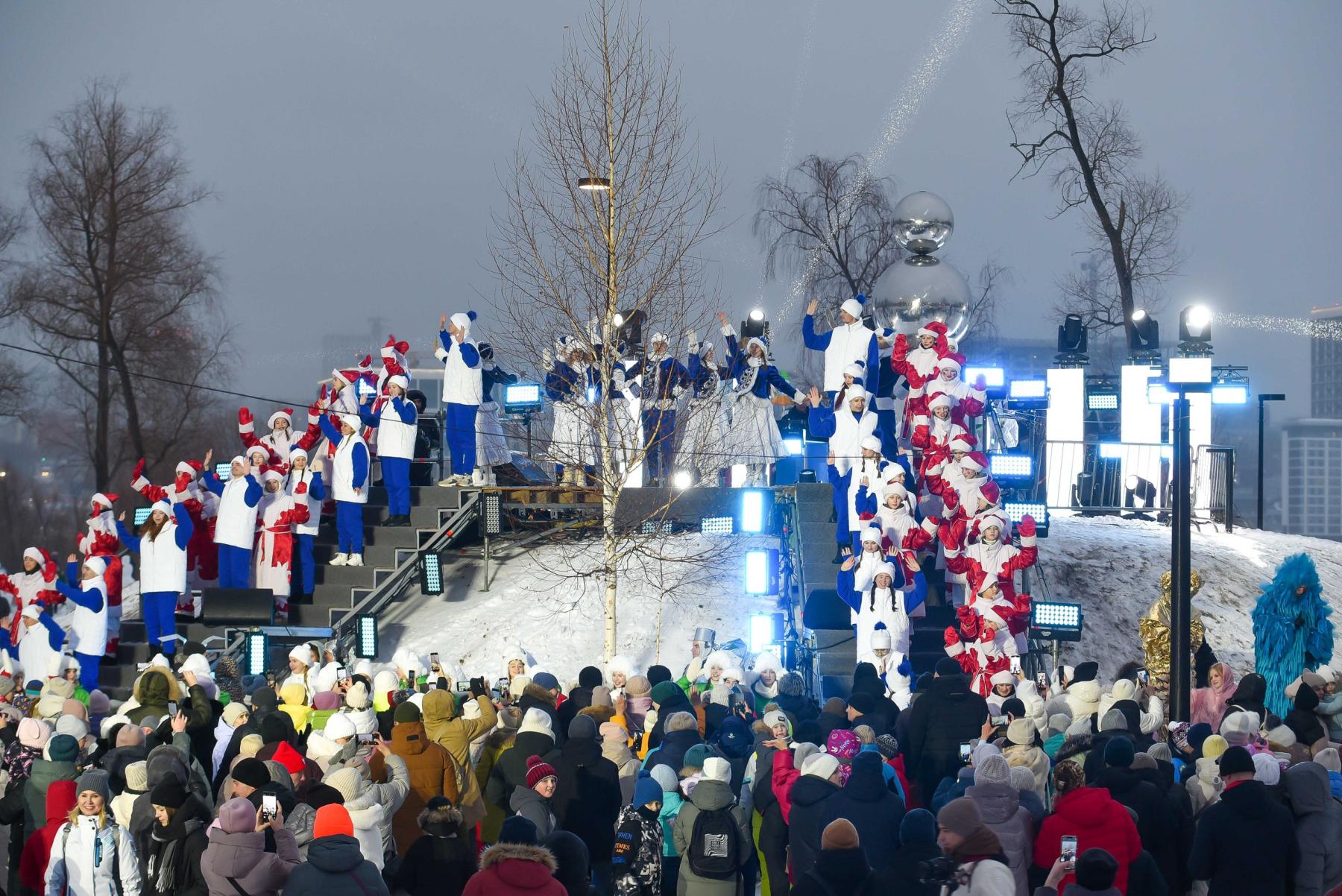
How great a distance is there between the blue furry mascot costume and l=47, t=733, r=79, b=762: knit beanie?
10.2 m

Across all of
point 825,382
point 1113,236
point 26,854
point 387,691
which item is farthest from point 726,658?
point 1113,236

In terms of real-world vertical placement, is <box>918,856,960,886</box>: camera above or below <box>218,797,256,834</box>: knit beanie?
below

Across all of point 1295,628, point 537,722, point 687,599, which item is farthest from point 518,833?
Answer: point 687,599

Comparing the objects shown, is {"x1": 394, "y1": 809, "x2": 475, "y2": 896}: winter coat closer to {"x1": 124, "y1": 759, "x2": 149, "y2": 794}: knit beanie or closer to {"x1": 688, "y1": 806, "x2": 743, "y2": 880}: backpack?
{"x1": 688, "y1": 806, "x2": 743, "y2": 880}: backpack

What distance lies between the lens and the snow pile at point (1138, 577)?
18625 millimetres

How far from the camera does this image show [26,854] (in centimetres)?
892

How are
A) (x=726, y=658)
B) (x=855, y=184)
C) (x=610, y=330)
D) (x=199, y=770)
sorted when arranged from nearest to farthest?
(x=199, y=770) < (x=726, y=658) < (x=610, y=330) < (x=855, y=184)

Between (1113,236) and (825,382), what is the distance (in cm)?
1302

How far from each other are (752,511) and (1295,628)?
6.00 m

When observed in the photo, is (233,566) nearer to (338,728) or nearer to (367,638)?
(367,638)

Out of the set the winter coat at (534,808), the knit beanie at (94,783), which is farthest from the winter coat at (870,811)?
the knit beanie at (94,783)

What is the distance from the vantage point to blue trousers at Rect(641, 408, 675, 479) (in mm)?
18039

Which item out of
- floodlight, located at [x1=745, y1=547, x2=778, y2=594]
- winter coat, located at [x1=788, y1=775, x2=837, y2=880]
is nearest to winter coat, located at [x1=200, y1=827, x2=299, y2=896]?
winter coat, located at [x1=788, y1=775, x2=837, y2=880]

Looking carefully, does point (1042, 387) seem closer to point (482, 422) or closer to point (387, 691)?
point (482, 422)
